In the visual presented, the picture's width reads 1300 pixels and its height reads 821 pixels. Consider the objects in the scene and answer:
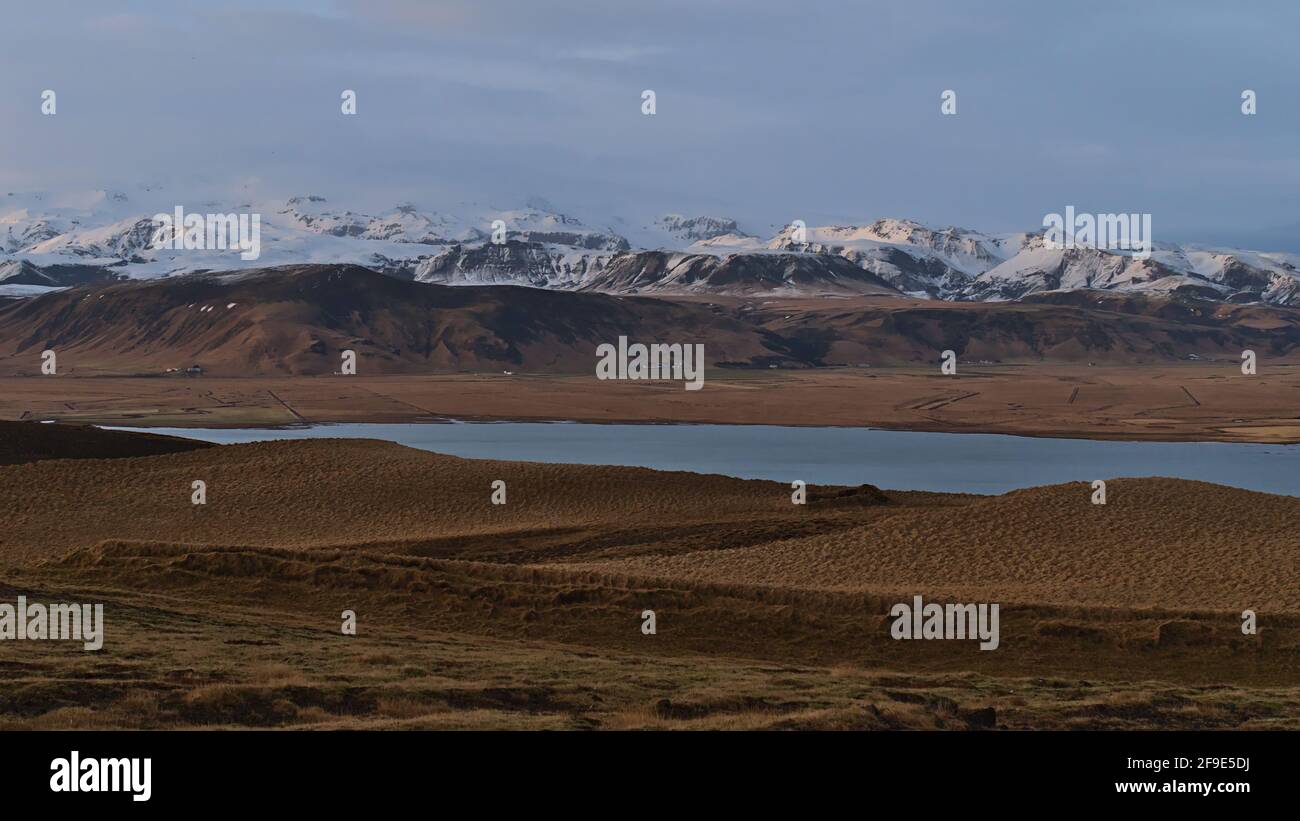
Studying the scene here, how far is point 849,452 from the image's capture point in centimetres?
9462

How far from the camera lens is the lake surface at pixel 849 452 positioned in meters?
76.6

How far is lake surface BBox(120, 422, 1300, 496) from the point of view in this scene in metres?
76.6

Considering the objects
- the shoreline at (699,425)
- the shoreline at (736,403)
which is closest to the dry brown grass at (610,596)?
the shoreline at (699,425)

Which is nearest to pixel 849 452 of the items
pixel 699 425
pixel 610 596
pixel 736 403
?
pixel 699 425

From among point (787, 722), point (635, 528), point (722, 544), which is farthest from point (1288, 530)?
point (787, 722)

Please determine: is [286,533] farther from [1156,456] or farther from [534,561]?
[1156,456]

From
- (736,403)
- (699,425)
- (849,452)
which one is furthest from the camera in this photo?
(736,403)

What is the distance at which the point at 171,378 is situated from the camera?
630ft

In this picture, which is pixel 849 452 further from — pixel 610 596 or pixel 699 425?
pixel 610 596

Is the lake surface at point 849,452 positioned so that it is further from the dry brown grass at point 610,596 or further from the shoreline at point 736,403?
the dry brown grass at point 610,596

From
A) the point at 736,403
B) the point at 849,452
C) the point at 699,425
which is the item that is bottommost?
the point at 849,452

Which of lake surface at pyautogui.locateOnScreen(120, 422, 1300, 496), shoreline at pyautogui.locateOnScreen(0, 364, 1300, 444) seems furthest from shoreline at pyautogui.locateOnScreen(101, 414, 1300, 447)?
lake surface at pyautogui.locateOnScreen(120, 422, 1300, 496)

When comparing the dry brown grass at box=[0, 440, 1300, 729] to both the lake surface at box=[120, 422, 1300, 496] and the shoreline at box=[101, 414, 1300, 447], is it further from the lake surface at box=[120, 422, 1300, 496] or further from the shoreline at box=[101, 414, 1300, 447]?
the shoreline at box=[101, 414, 1300, 447]

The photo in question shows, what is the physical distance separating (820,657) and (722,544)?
15.9m
